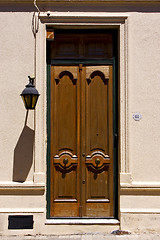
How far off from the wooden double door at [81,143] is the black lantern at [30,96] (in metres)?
0.50

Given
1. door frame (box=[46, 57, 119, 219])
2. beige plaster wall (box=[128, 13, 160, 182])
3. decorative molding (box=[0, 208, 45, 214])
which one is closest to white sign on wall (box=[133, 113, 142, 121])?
beige plaster wall (box=[128, 13, 160, 182])

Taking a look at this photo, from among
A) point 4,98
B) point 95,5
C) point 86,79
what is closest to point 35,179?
point 4,98

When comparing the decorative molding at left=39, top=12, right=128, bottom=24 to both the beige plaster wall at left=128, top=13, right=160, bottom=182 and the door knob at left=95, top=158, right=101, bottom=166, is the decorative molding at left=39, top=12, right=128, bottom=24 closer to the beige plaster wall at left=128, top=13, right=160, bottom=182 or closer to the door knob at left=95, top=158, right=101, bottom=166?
the beige plaster wall at left=128, top=13, right=160, bottom=182

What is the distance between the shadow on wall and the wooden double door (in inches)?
16.1

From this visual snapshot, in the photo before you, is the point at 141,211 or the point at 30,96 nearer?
the point at 30,96

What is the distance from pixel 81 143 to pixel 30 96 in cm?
126

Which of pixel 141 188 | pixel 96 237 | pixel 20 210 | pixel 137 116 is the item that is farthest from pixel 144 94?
pixel 20 210

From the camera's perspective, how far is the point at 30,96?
537 cm

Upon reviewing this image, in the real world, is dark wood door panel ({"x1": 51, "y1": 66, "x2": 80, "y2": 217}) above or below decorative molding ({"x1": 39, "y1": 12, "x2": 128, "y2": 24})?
below

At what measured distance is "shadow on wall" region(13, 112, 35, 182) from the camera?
565 cm

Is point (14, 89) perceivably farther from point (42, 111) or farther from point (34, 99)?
point (42, 111)

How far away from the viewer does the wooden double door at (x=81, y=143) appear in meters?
5.82

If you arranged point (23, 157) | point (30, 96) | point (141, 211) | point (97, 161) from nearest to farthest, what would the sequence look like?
point (30, 96)
point (141, 211)
point (23, 157)
point (97, 161)

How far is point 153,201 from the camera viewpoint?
18.4ft
